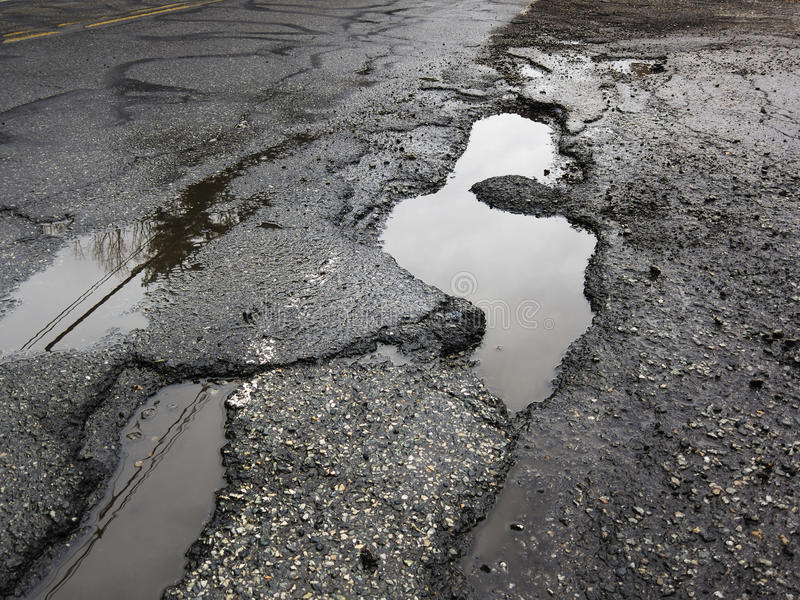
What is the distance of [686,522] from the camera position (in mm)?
2146

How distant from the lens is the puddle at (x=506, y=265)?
9.96 ft

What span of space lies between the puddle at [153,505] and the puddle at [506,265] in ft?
4.44

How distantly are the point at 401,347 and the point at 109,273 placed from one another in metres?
1.91

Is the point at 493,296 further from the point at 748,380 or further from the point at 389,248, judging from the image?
the point at 748,380

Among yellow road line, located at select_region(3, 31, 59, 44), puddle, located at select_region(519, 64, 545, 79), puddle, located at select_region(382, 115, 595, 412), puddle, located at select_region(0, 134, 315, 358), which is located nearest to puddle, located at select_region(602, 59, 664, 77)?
puddle, located at select_region(519, 64, 545, 79)

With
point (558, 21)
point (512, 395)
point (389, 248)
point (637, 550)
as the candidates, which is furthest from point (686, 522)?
point (558, 21)

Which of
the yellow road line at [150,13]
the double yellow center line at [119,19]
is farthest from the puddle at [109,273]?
the yellow road line at [150,13]

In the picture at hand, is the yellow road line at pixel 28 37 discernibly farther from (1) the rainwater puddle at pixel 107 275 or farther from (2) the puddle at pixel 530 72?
(2) the puddle at pixel 530 72

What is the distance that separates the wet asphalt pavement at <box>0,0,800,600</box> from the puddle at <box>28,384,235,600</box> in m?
0.07

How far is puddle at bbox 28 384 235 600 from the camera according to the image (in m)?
2.01

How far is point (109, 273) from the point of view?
11.6ft

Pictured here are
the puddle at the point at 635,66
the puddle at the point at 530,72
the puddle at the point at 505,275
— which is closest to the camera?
the puddle at the point at 505,275

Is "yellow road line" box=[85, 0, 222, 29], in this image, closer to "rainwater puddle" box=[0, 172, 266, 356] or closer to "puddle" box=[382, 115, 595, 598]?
"rainwater puddle" box=[0, 172, 266, 356]

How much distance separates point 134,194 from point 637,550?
3981mm
